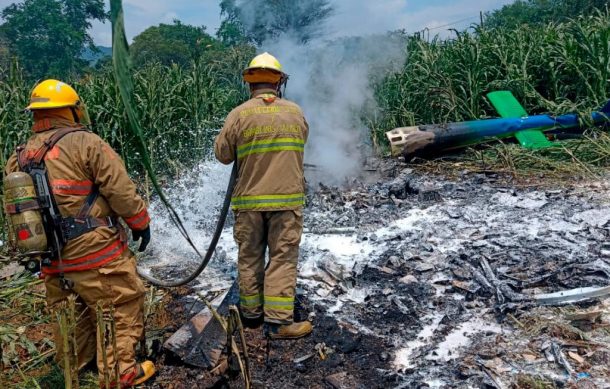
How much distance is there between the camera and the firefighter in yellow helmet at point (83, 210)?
2605mm

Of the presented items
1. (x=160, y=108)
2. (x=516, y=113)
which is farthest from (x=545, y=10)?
(x=160, y=108)


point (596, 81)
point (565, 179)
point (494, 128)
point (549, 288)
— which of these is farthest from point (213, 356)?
point (596, 81)

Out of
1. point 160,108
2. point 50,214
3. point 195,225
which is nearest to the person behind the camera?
point 50,214

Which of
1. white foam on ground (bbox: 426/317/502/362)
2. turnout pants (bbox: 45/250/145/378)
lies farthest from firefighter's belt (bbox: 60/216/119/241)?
white foam on ground (bbox: 426/317/502/362)

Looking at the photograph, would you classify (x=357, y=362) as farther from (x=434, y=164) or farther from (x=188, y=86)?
(x=188, y=86)

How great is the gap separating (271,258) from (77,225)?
1.34m

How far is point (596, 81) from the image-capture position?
23.5ft

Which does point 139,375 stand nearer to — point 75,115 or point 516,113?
point 75,115

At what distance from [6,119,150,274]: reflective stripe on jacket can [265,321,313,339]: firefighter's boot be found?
1.23 m

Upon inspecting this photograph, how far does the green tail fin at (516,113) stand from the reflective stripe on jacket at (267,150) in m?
4.88

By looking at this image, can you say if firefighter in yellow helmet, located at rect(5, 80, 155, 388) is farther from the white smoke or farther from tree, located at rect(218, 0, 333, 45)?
tree, located at rect(218, 0, 333, 45)

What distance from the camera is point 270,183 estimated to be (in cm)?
333

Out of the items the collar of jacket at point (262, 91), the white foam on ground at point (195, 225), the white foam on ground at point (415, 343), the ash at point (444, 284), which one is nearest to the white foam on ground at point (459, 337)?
the ash at point (444, 284)

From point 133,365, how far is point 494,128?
6056 millimetres
